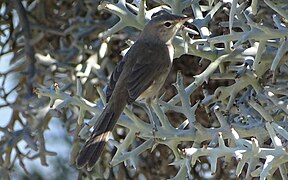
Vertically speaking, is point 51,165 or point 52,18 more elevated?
point 52,18

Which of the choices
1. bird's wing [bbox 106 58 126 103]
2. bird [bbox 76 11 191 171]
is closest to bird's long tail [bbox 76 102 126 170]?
bird [bbox 76 11 191 171]

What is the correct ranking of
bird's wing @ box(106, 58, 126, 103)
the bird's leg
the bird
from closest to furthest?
the bird's leg → the bird → bird's wing @ box(106, 58, 126, 103)

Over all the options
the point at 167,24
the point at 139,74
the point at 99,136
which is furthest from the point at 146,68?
the point at 99,136

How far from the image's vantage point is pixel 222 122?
2088 mm

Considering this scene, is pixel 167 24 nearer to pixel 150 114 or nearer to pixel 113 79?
pixel 113 79

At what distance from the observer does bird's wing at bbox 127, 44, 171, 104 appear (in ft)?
8.14

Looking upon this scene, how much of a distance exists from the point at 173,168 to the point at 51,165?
67 centimetres

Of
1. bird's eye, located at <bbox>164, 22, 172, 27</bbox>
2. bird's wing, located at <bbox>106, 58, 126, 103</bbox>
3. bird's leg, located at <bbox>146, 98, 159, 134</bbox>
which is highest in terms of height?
bird's eye, located at <bbox>164, 22, 172, 27</bbox>

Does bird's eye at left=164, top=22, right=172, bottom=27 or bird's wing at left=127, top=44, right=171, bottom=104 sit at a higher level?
bird's eye at left=164, top=22, right=172, bottom=27

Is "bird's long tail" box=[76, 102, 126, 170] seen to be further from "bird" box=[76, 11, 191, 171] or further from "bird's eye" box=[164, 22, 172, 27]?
"bird's eye" box=[164, 22, 172, 27]

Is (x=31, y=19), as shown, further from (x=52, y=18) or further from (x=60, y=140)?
(x=60, y=140)

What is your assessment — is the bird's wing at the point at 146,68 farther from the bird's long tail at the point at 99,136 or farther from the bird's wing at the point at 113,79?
the bird's long tail at the point at 99,136

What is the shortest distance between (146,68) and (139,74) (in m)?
0.03

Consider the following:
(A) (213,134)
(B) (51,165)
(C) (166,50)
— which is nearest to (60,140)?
(B) (51,165)
